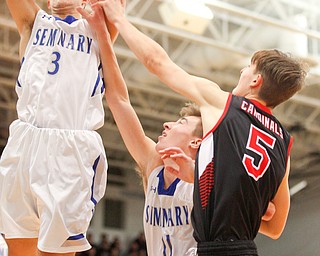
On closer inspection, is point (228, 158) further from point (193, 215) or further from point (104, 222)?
point (104, 222)

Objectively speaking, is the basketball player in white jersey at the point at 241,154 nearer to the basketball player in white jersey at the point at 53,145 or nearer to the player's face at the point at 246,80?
the player's face at the point at 246,80

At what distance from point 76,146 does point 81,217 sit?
0.36 m

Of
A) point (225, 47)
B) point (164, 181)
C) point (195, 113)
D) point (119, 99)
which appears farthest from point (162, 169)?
point (225, 47)

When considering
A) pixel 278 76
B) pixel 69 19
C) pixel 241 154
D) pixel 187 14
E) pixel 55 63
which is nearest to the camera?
pixel 241 154

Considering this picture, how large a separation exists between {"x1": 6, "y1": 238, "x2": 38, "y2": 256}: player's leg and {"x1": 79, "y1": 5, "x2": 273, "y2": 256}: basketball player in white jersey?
70 cm

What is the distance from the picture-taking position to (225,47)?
468 inches

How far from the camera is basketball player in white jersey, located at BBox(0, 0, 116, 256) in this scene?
3404 mm

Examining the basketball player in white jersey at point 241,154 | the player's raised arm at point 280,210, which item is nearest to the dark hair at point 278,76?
the basketball player in white jersey at point 241,154

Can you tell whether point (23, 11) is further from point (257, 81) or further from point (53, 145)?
point (257, 81)

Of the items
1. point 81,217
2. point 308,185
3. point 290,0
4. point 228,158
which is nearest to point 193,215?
point 228,158

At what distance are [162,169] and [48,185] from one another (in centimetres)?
86

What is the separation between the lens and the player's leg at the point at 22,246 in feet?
11.4

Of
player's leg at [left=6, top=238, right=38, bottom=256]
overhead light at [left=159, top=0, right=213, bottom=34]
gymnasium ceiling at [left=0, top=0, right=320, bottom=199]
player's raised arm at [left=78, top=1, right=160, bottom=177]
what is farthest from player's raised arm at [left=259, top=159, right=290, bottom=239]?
gymnasium ceiling at [left=0, top=0, right=320, bottom=199]

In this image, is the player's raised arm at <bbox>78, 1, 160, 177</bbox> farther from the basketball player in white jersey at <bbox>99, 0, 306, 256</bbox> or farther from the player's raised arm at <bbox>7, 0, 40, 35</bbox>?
the basketball player in white jersey at <bbox>99, 0, 306, 256</bbox>
